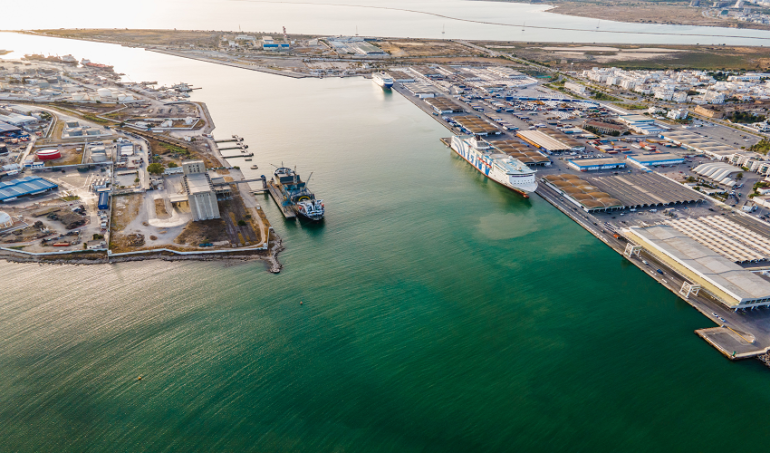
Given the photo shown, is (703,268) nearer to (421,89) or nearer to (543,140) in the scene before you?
(543,140)

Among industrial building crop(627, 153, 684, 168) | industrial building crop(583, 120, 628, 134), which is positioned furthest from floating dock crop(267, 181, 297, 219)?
industrial building crop(583, 120, 628, 134)

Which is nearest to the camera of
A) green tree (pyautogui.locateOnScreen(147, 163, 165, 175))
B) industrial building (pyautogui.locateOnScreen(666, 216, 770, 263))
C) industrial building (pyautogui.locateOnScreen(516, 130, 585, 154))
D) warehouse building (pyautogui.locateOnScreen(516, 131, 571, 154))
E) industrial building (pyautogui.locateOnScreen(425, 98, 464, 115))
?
industrial building (pyautogui.locateOnScreen(666, 216, 770, 263))

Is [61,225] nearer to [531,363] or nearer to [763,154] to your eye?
[531,363]

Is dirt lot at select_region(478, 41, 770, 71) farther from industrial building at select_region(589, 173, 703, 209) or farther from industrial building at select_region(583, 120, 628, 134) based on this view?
industrial building at select_region(589, 173, 703, 209)

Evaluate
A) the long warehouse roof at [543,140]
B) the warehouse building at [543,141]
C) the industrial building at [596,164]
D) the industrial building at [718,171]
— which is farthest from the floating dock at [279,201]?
the industrial building at [718,171]

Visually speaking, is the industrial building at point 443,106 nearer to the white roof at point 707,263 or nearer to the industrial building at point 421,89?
the industrial building at point 421,89
